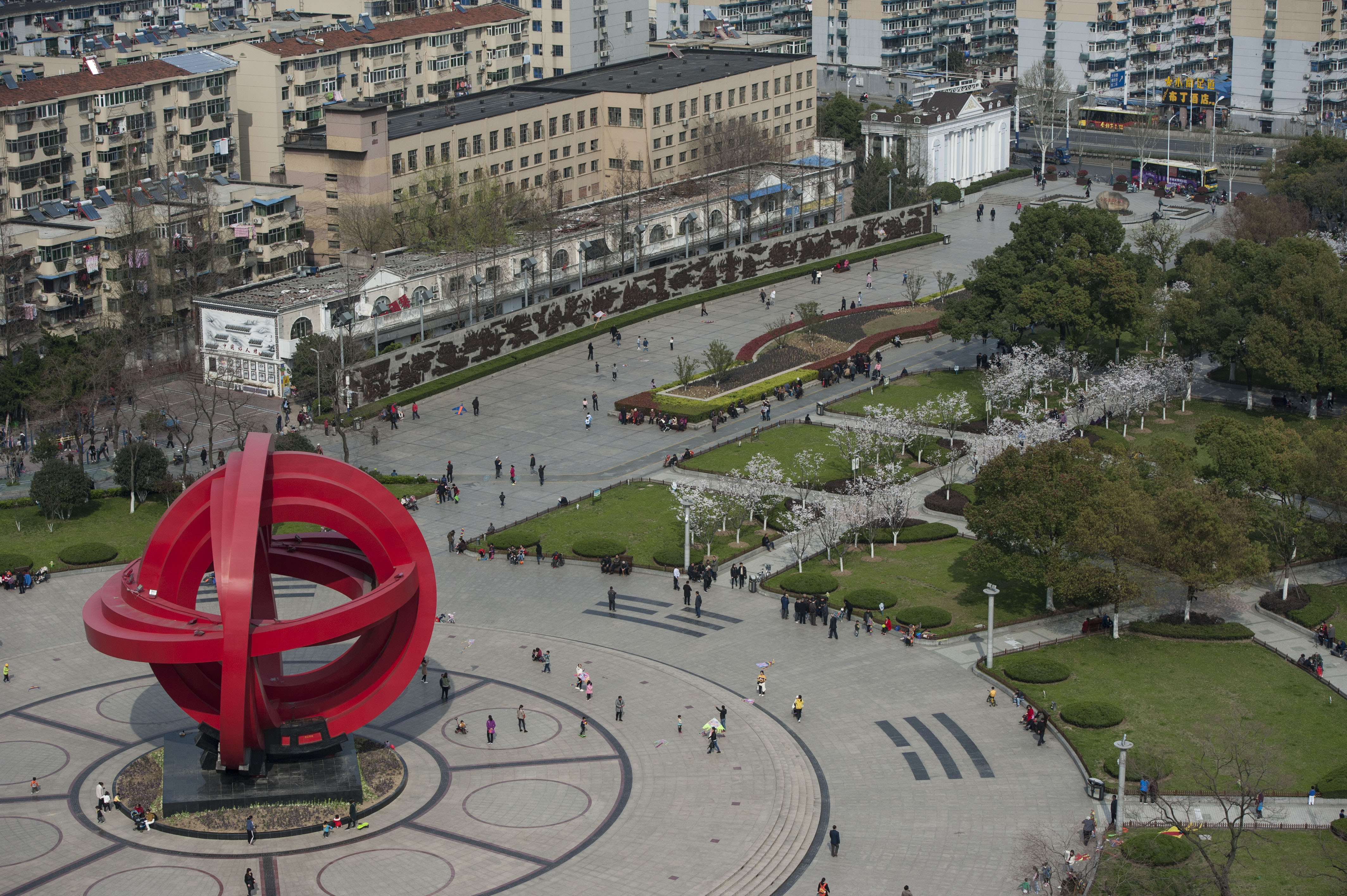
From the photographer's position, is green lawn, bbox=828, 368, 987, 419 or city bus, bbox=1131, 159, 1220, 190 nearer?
green lawn, bbox=828, 368, 987, 419

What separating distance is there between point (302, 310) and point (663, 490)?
32983mm

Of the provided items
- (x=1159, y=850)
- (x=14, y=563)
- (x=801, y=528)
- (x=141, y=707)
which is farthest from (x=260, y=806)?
(x=801, y=528)

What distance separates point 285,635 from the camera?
62438 millimetres

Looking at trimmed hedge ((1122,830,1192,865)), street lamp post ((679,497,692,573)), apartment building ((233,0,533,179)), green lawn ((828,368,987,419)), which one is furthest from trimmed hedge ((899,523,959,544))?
apartment building ((233,0,533,179))

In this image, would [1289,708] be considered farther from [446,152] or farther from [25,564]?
[446,152]

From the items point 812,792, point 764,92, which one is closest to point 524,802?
point 812,792

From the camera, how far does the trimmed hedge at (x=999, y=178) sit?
607 feet

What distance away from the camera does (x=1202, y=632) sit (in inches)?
3236

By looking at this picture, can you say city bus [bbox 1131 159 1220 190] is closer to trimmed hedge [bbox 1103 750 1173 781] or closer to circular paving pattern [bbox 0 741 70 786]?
trimmed hedge [bbox 1103 750 1173 781]

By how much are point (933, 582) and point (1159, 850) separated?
28.5m

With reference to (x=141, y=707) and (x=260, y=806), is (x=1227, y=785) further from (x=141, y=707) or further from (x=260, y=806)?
(x=141, y=707)

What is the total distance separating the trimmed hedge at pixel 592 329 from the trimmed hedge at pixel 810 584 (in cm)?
2864

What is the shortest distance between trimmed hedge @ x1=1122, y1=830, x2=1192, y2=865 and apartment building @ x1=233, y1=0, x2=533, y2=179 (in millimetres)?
110368

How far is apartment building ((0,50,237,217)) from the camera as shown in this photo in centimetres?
14212
